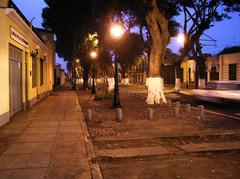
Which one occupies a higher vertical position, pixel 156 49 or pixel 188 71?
pixel 156 49

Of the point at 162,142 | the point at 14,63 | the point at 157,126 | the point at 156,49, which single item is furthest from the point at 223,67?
the point at 162,142

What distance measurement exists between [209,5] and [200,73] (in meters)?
11.8

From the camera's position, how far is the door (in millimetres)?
14969

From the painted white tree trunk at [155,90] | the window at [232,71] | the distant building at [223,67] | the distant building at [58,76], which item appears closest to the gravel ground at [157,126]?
the painted white tree trunk at [155,90]

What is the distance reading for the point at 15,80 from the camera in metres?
16.2

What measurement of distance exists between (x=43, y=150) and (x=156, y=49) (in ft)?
42.3

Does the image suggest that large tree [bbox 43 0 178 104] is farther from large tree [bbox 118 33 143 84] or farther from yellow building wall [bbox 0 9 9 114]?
yellow building wall [bbox 0 9 9 114]

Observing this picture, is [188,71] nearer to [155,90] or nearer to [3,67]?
[155,90]

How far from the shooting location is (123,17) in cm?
3622

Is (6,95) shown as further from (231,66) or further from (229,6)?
(231,66)

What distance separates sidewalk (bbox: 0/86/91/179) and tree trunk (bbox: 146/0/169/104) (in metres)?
7.79

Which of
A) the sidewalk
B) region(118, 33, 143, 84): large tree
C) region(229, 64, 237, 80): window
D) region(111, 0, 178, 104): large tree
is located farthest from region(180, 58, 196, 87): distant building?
the sidewalk

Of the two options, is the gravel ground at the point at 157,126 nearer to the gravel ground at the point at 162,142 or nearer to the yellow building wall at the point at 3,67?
the gravel ground at the point at 162,142

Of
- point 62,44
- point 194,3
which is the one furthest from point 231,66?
point 62,44
